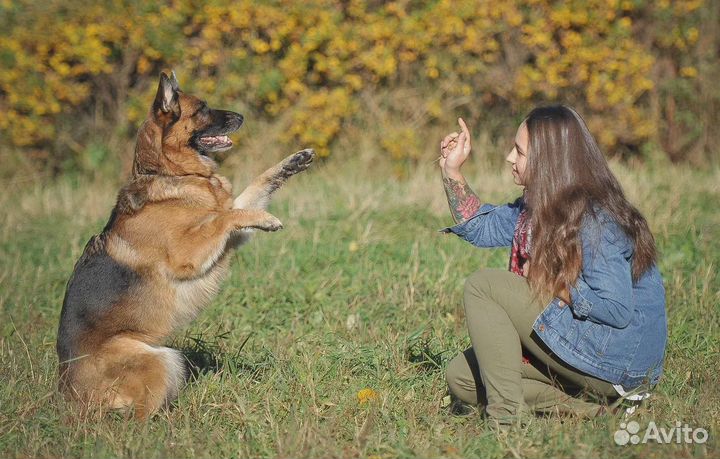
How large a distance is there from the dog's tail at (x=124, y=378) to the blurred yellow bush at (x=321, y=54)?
587 cm

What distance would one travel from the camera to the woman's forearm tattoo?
393cm

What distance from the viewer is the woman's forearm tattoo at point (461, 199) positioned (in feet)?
12.9

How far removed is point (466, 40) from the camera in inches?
371

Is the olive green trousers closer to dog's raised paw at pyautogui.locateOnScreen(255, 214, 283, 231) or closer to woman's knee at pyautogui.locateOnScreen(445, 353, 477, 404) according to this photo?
woman's knee at pyautogui.locateOnScreen(445, 353, 477, 404)

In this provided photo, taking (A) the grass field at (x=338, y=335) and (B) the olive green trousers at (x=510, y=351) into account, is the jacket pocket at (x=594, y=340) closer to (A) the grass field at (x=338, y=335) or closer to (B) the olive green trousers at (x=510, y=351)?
(B) the olive green trousers at (x=510, y=351)

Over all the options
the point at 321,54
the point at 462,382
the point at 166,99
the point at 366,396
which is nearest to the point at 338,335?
the point at 366,396

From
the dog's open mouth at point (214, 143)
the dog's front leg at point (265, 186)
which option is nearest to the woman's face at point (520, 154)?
the dog's front leg at point (265, 186)

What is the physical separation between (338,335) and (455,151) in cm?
154

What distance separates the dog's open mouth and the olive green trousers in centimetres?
184

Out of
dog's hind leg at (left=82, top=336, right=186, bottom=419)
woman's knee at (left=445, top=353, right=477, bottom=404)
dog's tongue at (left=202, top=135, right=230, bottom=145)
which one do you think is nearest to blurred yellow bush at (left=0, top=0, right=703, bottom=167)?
dog's tongue at (left=202, top=135, right=230, bottom=145)

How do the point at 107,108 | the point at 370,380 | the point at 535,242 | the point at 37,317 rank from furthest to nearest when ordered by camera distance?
the point at 107,108, the point at 37,317, the point at 370,380, the point at 535,242

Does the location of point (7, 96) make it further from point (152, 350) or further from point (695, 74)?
point (695, 74)

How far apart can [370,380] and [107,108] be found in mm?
6885

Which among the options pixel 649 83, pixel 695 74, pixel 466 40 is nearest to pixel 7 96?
pixel 466 40
